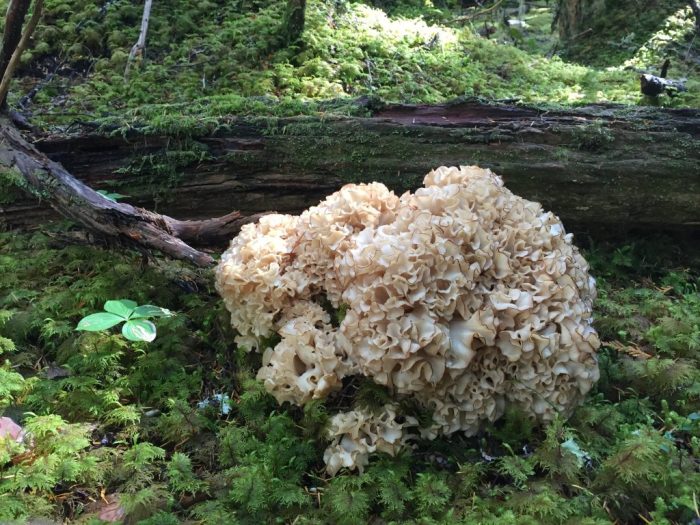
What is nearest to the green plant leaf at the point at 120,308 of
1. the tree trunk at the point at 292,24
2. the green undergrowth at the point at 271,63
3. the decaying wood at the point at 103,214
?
the decaying wood at the point at 103,214

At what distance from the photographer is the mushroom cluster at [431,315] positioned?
119 inches

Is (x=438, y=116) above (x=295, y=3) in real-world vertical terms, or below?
below

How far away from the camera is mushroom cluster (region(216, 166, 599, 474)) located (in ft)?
9.95

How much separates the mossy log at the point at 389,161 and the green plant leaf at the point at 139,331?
6.27ft

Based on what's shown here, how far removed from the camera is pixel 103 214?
4059mm

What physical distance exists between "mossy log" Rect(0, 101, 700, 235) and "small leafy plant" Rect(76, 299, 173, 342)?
1745 mm

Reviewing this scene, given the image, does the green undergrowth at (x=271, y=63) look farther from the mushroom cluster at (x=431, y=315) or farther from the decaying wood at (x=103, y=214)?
the mushroom cluster at (x=431, y=315)

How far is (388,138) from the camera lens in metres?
5.02

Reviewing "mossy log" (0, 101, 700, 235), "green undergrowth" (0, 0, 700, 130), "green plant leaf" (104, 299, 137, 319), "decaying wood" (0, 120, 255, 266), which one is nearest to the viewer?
"green plant leaf" (104, 299, 137, 319)

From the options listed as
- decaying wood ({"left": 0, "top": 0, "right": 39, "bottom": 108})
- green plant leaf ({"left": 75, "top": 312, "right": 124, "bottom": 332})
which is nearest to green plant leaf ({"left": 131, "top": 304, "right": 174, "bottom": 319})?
green plant leaf ({"left": 75, "top": 312, "right": 124, "bottom": 332})

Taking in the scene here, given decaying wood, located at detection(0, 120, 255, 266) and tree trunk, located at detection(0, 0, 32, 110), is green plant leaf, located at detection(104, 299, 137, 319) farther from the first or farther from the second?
tree trunk, located at detection(0, 0, 32, 110)

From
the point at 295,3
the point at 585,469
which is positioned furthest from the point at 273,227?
the point at 295,3

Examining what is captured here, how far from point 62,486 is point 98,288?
1681 millimetres

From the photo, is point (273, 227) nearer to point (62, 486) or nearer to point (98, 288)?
point (98, 288)
